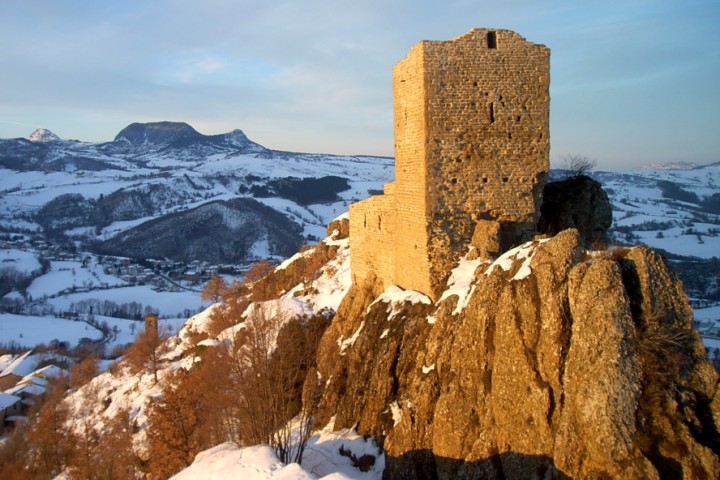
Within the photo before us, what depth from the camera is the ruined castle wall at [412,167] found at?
1738 cm

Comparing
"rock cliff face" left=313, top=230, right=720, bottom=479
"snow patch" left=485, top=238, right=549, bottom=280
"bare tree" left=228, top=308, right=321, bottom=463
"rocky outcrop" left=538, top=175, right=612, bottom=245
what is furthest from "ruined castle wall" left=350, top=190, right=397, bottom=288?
"snow patch" left=485, top=238, right=549, bottom=280

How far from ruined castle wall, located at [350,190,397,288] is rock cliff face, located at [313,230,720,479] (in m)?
5.98

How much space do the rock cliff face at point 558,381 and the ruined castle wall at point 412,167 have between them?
2790 mm

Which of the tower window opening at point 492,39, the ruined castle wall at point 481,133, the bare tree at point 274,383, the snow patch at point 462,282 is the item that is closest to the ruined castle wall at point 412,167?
the ruined castle wall at point 481,133

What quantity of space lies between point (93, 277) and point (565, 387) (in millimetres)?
166143

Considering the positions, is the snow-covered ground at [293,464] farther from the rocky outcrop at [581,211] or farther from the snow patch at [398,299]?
the rocky outcrop at [581,211]

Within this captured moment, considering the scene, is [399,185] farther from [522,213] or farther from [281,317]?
[281,317]

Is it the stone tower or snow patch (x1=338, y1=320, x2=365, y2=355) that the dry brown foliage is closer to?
snow patch (x1=338, y1=320, x2=365, y2=355)

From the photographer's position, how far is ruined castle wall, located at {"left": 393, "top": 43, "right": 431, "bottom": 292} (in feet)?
57.0

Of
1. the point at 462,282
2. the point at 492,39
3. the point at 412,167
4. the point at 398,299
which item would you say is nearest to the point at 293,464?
the point at 462,282

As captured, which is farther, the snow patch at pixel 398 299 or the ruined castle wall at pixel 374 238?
the ruined castle wall at pixel 374 238

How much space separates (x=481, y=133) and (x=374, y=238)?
7.13m

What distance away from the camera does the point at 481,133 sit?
1730 cm

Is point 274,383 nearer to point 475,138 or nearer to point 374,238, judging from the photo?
point 374,238
